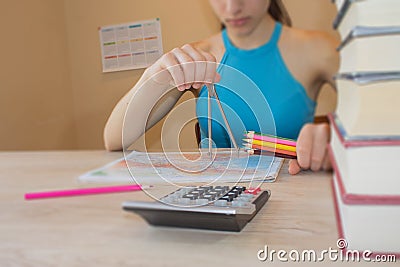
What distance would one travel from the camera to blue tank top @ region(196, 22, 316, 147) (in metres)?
0.34

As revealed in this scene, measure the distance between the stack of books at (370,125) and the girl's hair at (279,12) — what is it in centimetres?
22

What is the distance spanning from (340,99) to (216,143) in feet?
0.53

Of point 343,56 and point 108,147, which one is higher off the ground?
point 343,56

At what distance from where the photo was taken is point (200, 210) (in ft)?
0.73

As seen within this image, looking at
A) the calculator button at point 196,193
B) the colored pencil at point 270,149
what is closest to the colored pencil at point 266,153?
the colored pencil at point 270,149

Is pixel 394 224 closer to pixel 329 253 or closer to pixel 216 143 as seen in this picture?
pixel 329 253

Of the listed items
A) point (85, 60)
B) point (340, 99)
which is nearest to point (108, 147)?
point (85, 60)

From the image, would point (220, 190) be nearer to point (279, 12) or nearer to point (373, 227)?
point (373, 227)

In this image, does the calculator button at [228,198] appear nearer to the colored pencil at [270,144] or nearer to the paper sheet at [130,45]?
the colored pencil at [270,144]

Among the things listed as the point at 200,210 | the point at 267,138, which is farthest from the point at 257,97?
the point at 200,210

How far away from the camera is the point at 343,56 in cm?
19

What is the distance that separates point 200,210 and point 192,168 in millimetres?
130

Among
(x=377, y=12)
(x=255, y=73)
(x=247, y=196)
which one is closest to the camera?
(x=377, y=12)

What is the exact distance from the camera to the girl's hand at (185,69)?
329 millimetres
